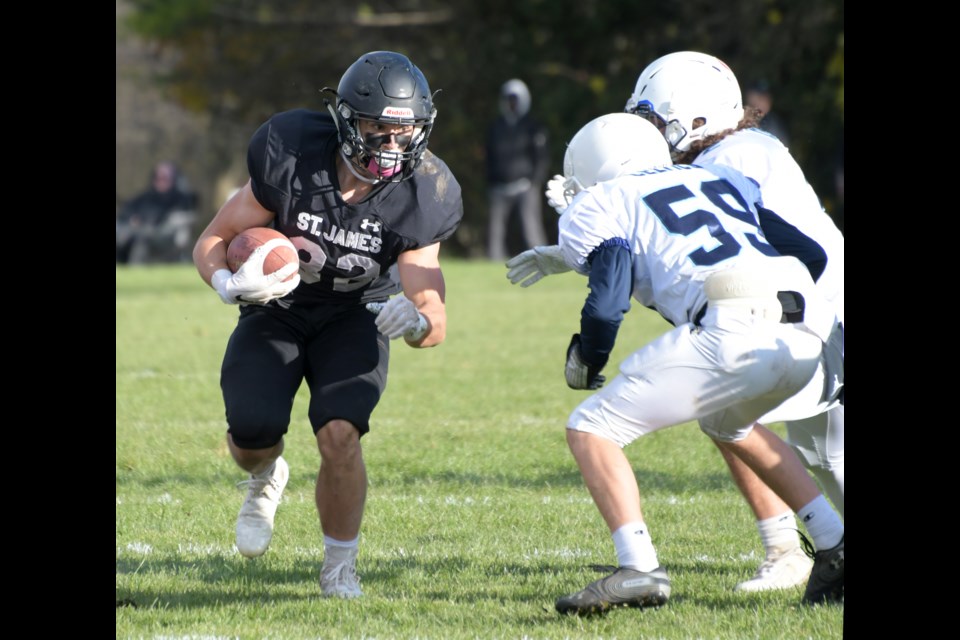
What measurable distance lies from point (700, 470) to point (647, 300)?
85.3 inches

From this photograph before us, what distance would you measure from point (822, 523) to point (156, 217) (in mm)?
18931

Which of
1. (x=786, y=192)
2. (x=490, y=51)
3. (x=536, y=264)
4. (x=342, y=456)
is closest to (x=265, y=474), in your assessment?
(x=342, y=456)

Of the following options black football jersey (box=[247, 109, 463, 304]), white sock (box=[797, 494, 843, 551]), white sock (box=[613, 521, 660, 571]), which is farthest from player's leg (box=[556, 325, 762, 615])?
black football jersey (box=[247, 109, 463, 304])

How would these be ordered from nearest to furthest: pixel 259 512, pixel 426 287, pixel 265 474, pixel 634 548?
pixel 634 548 < pixel 426 287 < pixel 259 512 < pixel 265 474

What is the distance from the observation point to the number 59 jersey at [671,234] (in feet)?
12.9

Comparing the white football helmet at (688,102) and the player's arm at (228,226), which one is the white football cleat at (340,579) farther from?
the white football helmet at (688,102)

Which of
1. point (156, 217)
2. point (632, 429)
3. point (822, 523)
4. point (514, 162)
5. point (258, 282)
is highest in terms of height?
point (514, 162)

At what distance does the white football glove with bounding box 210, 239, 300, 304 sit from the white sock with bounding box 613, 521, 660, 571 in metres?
1.31

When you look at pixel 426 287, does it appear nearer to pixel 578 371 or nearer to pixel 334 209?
pixel 334 209

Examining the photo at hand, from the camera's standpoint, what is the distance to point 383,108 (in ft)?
14.5

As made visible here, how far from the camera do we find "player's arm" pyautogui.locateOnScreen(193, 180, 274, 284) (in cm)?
465

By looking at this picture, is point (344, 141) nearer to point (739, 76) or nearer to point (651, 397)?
point (651, 397)

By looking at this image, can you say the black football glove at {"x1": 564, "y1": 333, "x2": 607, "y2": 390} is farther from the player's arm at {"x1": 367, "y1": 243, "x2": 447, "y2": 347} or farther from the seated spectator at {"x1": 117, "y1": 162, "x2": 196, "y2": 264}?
the seated spectator at {"x1": 117, "y1": 162, "x2": 196, "y2": 264}

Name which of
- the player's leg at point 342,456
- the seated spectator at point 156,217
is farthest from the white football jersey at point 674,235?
the seated spectator at point 156,217
